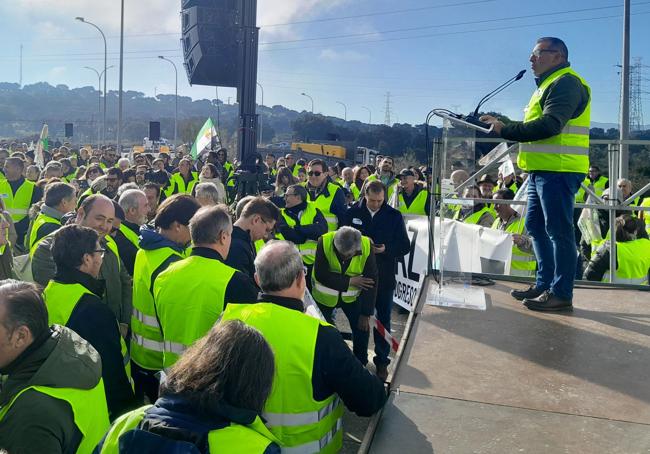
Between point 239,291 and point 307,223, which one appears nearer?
point 239,291

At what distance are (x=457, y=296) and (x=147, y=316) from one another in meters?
2.37

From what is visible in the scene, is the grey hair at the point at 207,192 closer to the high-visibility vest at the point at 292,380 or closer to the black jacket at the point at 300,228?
the black jacket at the point at 300,228

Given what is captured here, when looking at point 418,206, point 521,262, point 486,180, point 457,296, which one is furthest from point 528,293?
point 418,206

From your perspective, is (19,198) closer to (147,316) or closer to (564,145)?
(147,316)

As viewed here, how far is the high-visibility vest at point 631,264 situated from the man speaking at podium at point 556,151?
6.65 feet

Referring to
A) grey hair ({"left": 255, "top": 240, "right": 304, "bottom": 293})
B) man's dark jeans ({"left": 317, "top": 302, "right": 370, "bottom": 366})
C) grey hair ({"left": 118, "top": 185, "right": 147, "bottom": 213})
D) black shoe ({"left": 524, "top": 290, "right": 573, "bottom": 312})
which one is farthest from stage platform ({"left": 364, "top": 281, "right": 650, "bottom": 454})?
grey hair ({"left": 118, "top": 185, "right": 147, "bottom": 213})

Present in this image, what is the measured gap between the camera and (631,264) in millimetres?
5887

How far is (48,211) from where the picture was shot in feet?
16.8

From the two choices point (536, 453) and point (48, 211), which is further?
point (48, 211)

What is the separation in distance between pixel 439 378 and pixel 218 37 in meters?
8.76

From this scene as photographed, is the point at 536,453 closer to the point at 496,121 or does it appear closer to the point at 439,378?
the point at 439,378

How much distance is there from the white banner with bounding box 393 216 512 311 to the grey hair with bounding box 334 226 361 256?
648mm

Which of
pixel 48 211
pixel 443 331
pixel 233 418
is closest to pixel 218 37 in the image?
pixel 48 211

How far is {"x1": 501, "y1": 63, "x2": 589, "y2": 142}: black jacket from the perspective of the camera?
13.0 ft
